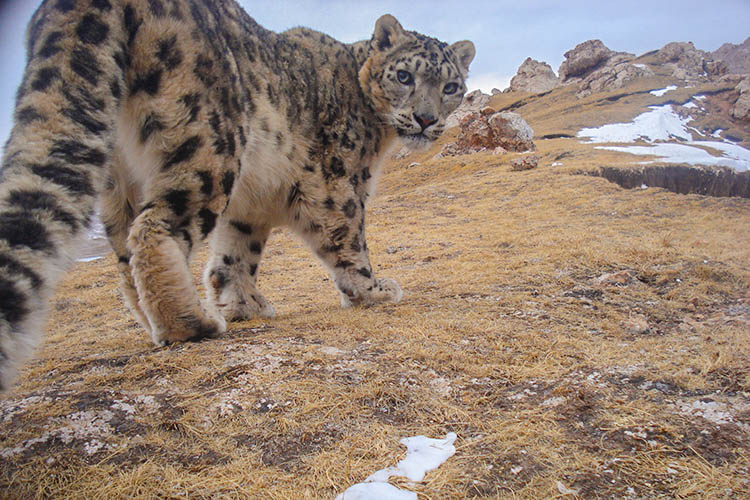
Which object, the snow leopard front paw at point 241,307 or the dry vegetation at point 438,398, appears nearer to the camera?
the dry vegetation at point 438,398

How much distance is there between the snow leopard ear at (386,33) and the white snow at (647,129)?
21.8 m

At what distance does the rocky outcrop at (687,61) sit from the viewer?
5153cm

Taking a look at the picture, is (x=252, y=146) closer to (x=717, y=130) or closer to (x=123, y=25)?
(x=123, y=25)

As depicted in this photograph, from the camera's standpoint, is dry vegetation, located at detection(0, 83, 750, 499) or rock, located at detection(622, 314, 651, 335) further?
rock, located at detection(622, 314, 651, 335)

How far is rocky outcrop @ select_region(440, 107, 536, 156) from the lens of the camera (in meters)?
21.5

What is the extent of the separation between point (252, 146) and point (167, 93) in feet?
2.59

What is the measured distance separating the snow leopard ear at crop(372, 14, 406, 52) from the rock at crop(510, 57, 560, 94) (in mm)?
77325

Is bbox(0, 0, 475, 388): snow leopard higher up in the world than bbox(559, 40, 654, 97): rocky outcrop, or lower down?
lower down

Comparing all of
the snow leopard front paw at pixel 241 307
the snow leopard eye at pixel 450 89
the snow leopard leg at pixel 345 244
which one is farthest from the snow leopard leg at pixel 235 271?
the snow leopard eye at pixel 450 89

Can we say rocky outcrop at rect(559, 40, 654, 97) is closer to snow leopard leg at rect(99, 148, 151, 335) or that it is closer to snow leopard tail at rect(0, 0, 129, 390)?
snow leopard leg at rect(99, 148, 151, 335)

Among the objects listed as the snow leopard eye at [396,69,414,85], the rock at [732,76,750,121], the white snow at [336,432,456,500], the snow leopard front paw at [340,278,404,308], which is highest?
the rock at [732,76,750,121]

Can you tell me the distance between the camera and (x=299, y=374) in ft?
7.75

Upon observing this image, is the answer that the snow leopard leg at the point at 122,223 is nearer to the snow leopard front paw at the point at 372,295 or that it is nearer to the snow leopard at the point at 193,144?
the snow leopard at the point at 193,144

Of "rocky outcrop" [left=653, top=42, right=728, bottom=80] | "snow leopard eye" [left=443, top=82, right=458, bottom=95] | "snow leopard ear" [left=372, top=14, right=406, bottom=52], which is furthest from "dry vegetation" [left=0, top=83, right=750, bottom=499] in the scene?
"rocky outcrop" [left=653, top=42, right=728, bottom=80]
